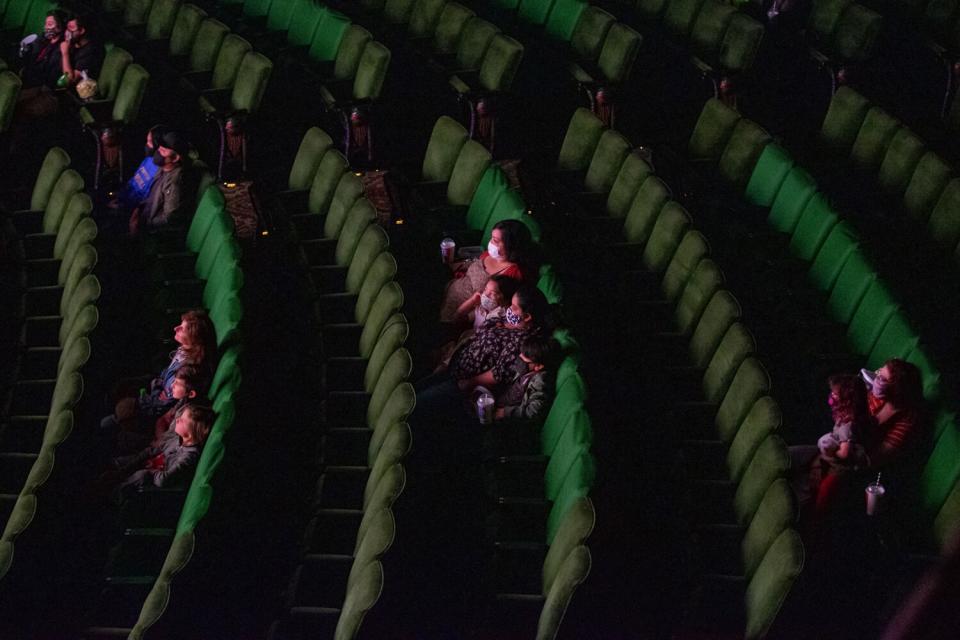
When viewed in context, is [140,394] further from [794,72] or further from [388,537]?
[794,72]

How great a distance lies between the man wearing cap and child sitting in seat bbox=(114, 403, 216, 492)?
54.3 inches

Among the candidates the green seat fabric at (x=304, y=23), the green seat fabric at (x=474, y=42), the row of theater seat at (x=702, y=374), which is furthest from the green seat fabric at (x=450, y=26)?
the row of theater seat at (x=702, y=374)

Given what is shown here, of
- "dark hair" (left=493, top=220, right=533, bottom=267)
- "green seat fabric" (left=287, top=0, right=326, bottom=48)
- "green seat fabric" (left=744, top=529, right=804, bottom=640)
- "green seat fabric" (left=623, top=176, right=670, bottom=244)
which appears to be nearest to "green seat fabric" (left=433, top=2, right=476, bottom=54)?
"green seat fabric" (left=287, top=0, right=326, bottom=48)

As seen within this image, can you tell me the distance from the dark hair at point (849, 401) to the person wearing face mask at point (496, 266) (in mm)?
1049

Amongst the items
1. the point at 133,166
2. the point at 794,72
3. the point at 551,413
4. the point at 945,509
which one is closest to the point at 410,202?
the point at 133,166

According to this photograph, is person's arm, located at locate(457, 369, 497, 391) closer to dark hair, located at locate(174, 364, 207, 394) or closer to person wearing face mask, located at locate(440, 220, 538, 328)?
person wearing face mask, located at locate(440, 220, 538, 328)

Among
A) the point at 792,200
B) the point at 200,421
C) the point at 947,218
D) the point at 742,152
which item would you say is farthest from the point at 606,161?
the point at 200,421

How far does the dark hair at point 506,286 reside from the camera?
11.8 ft

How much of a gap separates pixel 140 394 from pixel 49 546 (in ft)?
2.10

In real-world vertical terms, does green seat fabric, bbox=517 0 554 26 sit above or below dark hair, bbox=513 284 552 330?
above

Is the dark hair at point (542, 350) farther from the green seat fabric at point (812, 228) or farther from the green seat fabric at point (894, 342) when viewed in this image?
the green seat fabric at point (812, 228)

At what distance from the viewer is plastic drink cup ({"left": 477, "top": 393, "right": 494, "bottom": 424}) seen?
348 cm

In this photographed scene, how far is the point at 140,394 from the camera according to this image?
3.71m

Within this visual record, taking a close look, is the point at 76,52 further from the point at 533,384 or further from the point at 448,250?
the point at 533,384
